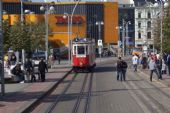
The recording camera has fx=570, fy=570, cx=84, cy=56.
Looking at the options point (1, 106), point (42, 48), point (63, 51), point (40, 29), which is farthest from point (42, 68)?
point (63, 51)

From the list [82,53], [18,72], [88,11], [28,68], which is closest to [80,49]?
[82,53]

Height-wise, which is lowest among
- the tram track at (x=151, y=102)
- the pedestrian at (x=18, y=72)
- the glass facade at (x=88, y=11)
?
the tram track at (x=151, y=102)

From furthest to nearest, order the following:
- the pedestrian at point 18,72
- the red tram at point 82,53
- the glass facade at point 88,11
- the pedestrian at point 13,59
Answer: the glass facade at point 88,11
the red tram at point 82,53
the pedestrian at point 13,59
the pedestrian at point 18,72

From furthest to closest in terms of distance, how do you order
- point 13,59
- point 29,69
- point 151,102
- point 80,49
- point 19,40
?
point 80,49
point 19,40
point 13,59
point 29,69
point 151,102

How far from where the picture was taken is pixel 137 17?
16638cm

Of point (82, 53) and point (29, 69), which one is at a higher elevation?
point (82, 53)

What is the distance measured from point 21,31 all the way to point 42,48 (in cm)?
3493

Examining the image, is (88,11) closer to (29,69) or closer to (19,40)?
(19,40)

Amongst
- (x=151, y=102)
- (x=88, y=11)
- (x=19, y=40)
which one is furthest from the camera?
(x=88, y=11)

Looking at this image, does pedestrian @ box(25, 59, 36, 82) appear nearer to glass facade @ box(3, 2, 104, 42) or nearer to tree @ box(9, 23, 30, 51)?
tree @ box(9, 23, 30, 51)

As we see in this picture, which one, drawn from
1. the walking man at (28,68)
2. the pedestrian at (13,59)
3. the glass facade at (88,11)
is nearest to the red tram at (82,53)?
the pedestrian at (13,59)

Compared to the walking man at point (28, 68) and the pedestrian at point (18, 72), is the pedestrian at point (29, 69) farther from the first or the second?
the pedestrian at point (18, 72)

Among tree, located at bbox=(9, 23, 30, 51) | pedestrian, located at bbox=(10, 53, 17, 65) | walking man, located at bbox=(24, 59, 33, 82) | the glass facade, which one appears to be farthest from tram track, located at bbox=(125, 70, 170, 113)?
the glass facade

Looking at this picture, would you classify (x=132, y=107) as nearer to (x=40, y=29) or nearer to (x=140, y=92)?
(x=140, y=92)
